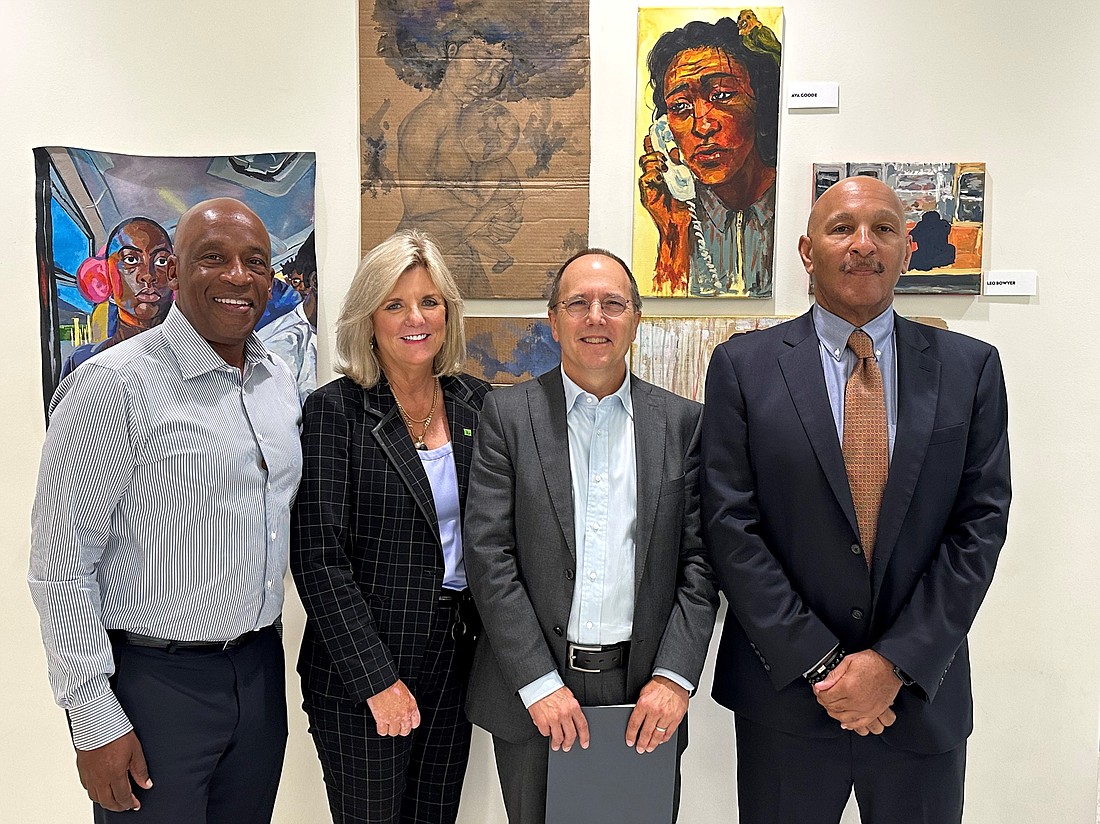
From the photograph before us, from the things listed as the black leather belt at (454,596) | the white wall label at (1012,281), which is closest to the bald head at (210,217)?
the black leather belt at (454,596)

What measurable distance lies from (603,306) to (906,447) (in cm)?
72

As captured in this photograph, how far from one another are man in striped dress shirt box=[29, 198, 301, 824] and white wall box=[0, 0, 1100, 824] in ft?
2.51

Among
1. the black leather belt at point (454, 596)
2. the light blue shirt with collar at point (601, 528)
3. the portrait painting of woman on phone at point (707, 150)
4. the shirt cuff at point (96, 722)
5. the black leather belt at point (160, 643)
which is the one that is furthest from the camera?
the portrait painting of woman on phone at point (707, 150)

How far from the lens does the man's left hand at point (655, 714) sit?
5.77ft

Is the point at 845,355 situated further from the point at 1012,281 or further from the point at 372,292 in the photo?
the point at 372,292

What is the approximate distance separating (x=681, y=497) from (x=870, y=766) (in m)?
0.72

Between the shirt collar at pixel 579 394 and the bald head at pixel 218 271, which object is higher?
the bald head at pixel 218 271

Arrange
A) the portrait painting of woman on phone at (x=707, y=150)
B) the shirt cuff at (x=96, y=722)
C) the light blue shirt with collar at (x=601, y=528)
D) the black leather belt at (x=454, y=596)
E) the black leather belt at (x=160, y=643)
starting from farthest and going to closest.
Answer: the portrait painting of woman on phone at (x=707, y=150) < the black leather belt at (x=454, y=596) < the light blue shirt with collar at (x=601, y=528) < the black leather belt at (x=160, y=643) < the shirt cuff at (x=96, y=722)

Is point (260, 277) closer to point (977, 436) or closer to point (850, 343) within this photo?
point (850, 343)

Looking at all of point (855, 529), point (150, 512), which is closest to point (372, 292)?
point (150, 512)

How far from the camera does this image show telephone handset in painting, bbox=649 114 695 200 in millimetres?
2408

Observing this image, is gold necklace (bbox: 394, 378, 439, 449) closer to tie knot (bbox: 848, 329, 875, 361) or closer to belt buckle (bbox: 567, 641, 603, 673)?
belt buckle (bbox: 567, 641, 603, 673)

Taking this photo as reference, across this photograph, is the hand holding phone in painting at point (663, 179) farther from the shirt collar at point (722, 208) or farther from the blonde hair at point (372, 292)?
the blonde hair at point (372, 292)

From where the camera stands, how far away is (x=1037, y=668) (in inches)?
98.3
